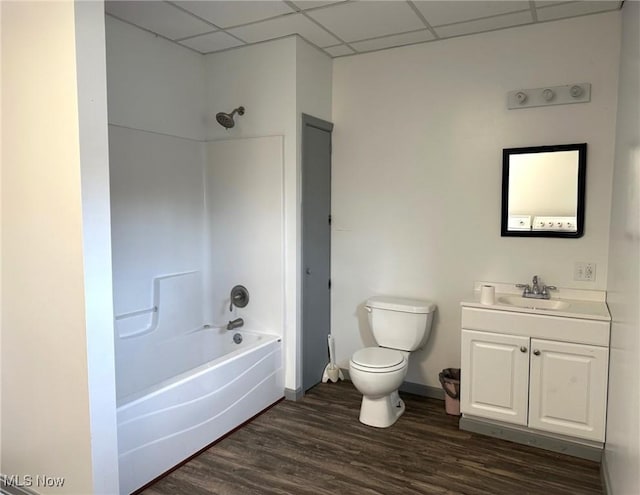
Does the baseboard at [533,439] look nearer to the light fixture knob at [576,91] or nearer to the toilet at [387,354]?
the toilet at [387,354]

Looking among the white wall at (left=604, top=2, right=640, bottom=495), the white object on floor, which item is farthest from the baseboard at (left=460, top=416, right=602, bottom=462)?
the white object on floor

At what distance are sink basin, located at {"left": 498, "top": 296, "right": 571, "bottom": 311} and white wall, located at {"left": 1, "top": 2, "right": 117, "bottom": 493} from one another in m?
2.30

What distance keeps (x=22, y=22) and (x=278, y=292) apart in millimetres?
2092

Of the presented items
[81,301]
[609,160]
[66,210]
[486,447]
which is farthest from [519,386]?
[66,210]

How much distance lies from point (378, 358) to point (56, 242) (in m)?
1.94

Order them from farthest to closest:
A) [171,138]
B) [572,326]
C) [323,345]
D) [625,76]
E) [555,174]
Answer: [323,345] → [171,138] → [555,174] → [572,326] → [625,76]

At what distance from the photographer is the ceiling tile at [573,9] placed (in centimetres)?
259

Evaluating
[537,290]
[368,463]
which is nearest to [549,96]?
[537,290]

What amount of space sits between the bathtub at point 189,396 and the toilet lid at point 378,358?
24.7 inches

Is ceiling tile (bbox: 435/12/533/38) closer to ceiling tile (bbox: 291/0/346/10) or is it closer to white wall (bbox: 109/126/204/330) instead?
ceiling tile (bbox: 291/0/346/10)

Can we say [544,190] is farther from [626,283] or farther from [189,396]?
[189,396]

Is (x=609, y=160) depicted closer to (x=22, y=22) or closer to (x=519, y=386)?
Result: (x=519, y=386)

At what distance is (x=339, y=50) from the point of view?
337cm

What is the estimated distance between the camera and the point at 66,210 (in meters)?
1.88
